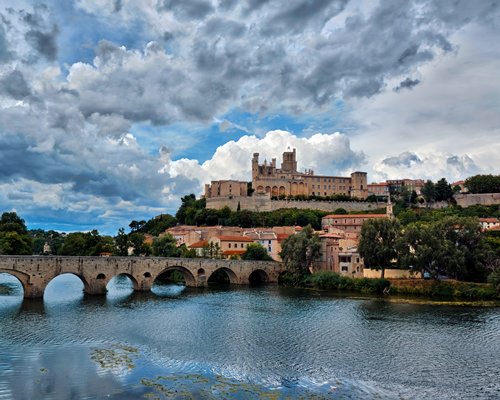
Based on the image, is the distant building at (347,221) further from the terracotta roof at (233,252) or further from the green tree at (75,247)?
the green tree at (75,247)

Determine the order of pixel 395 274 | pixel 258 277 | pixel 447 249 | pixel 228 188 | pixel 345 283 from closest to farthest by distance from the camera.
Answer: pixel 447 249 → pixel 395 274 → pixel 345 283 → pixel 258 277 → pixel 228 188

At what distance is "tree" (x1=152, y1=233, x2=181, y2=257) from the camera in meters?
69.5

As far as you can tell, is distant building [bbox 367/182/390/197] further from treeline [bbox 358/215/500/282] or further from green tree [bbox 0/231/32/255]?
green tree [bbox 0/231/32/255]

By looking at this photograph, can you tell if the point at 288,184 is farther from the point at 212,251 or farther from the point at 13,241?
the point at 13,241

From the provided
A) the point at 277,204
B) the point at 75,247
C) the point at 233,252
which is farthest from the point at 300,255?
the point at 277,204

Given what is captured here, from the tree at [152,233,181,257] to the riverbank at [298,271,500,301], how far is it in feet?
66.8

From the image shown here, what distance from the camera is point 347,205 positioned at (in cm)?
11319

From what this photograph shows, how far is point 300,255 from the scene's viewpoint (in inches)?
2333

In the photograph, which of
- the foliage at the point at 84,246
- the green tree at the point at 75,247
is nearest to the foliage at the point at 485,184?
the foliage at the point at 84,246

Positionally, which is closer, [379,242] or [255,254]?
[379,242]

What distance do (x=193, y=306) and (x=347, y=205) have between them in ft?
255

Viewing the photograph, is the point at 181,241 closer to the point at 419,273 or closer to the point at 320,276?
the point at 320,276

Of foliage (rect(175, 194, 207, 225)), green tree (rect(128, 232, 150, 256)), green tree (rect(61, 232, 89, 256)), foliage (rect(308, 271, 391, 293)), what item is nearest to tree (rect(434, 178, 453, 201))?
foliage (rect(175, 194, 207, 225))

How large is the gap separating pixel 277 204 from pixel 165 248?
143 ft
